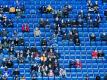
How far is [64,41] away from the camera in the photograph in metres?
39.4

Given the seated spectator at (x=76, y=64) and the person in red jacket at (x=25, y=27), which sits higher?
the person in red jacket at (x=25, y=27)

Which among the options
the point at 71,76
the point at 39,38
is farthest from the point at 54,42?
the point at 71,76

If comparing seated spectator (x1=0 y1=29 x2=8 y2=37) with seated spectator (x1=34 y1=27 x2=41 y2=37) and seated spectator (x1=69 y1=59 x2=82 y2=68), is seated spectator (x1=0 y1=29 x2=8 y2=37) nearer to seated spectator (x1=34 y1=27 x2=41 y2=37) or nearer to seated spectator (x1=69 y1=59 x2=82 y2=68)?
seated spectator (x1=34 y1=27 x2=41 y2=37)

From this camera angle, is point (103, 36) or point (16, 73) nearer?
point (16, 73)

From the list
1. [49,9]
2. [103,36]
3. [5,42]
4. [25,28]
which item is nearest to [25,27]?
[25,28]

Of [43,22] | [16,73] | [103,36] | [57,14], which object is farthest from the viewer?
[57,14]

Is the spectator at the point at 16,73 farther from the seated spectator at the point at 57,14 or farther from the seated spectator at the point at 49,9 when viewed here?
the seated spectator at the point at 49,9

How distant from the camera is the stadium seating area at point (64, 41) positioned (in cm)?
3712

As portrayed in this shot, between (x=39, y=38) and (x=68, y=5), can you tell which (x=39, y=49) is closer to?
(x=39, y=38)

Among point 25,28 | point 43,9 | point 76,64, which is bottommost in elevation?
point 76,64

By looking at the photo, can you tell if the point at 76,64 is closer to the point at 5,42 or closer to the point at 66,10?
the point at 5,42

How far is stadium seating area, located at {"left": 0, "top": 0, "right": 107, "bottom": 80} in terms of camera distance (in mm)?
37125

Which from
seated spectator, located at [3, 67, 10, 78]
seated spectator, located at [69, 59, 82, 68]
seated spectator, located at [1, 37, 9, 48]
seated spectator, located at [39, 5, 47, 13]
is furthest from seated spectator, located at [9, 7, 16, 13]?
seated spectator, located at [69, 59, 82, 68]

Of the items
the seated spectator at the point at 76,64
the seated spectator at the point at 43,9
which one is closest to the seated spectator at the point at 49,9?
the seated spectator at the point at 43,9
